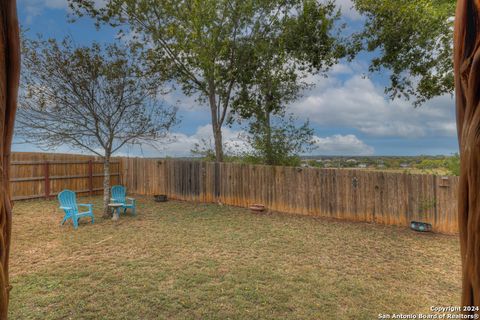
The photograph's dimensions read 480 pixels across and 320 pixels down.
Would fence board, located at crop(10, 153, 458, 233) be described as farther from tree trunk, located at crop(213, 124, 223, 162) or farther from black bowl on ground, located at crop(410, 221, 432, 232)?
tree trunk, located at crop(213, 124, 223, 162)

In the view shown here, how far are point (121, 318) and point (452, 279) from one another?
14.2ft

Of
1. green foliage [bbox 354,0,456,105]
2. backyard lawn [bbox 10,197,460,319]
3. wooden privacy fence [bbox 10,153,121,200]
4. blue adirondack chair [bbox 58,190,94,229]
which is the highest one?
green foliage [bbox 354,0,456,105]

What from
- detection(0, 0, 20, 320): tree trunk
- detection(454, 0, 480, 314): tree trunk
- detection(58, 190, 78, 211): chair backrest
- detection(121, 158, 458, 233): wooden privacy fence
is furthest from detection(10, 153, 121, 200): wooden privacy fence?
detection(454, 0, 480, 314): tree trunk

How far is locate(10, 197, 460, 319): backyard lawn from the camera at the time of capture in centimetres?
294

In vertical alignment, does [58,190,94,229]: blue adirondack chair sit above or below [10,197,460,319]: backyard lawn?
above

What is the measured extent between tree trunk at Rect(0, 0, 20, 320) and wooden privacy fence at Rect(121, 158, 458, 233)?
7177 millimetres

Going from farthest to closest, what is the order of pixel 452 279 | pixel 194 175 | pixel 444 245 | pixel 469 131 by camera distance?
pixel 194 175
pixel 444 245
pixel 452 279
pixel 469 131

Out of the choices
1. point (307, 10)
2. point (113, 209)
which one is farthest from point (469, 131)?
point (307, 10)

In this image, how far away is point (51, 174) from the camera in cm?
1032

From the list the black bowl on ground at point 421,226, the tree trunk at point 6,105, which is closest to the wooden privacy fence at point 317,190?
the black bowl on ground at point 421,226

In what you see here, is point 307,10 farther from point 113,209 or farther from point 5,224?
point 5,224

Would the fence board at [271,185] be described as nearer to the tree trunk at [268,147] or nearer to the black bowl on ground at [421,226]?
the black bowl on ground at [421,226]

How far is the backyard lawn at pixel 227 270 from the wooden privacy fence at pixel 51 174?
145 inches

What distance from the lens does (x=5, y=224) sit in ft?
2.41
